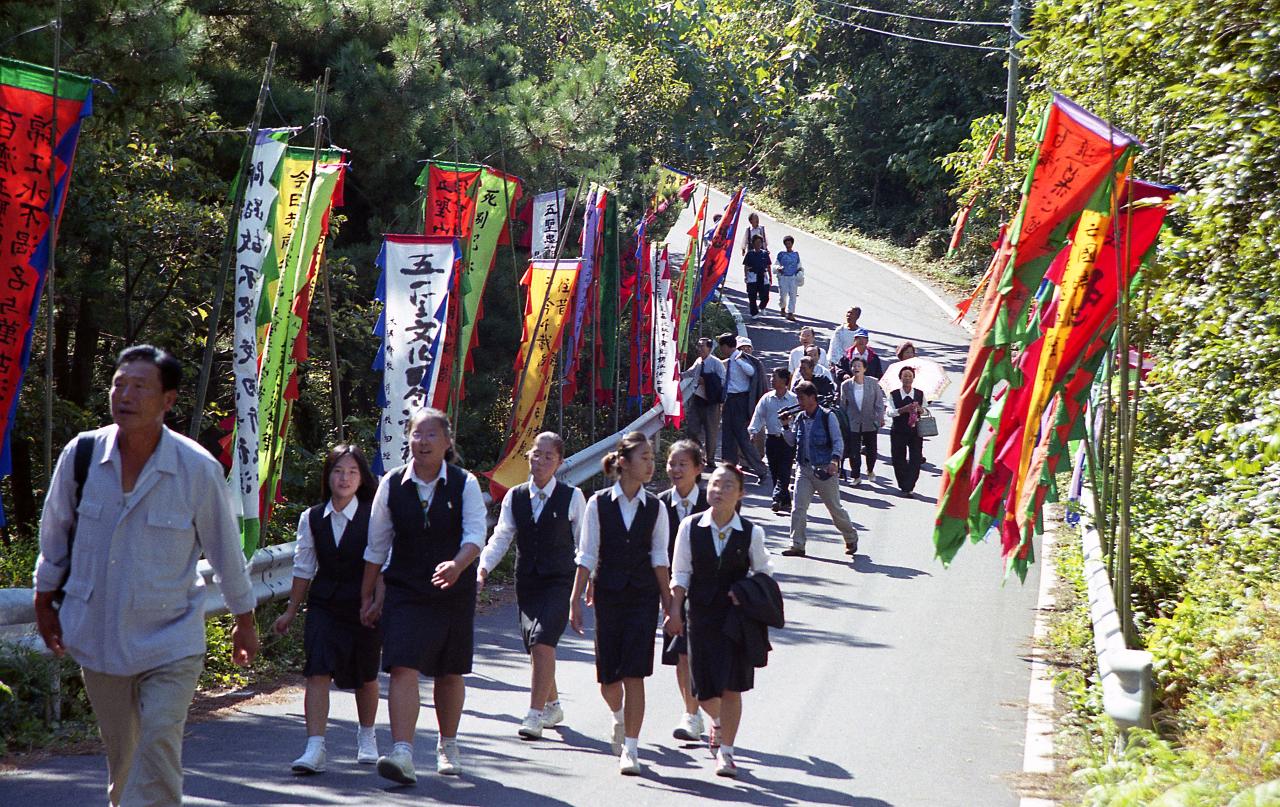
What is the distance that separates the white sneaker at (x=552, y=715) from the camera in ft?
28.3

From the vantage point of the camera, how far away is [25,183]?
7969mm

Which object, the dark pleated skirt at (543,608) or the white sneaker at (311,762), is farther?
the dark pleated skirt at (543,608)

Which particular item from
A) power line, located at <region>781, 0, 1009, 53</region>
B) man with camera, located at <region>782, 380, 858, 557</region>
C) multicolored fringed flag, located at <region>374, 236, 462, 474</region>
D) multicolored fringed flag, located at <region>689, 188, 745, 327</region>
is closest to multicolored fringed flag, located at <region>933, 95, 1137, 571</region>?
multicolored fringed flag, located at <region>374, 236, 462, 474</region>

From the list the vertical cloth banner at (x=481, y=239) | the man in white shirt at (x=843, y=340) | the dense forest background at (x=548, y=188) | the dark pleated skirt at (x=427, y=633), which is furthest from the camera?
the man in white shirt at (x=843, y=340)

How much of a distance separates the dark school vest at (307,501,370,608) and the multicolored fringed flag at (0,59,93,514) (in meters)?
1.83

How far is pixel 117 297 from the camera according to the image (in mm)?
14000

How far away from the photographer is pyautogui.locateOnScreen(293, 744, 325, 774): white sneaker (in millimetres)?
7230

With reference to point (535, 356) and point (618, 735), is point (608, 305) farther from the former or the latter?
point (618, 735)

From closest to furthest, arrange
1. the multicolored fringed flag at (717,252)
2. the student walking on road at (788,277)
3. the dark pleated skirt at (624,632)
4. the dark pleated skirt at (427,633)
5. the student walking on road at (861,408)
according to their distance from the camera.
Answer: the dark pleated skirt at (427,633), the dark pleated skirt at (624,632), the student walking on road at (861,408), the multicolored fringed flag at (717,252), the student walking on road at (788,277)

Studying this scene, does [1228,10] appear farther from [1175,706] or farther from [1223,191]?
[1175,706]

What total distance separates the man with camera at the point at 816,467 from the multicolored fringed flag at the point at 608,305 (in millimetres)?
4195

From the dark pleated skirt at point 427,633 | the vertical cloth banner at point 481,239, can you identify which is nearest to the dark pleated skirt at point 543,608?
the dark pleated skirt at point 427,633

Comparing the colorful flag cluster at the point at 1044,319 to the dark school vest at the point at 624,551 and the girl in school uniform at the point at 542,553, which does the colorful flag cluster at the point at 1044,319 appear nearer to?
the dark school vest at the point at 624,551

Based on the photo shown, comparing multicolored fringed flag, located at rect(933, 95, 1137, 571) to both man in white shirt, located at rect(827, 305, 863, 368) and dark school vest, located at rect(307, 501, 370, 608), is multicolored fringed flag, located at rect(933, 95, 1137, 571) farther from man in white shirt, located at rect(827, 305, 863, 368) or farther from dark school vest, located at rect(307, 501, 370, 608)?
man in white shirt, located at rect(827, 305, 863, 368)
